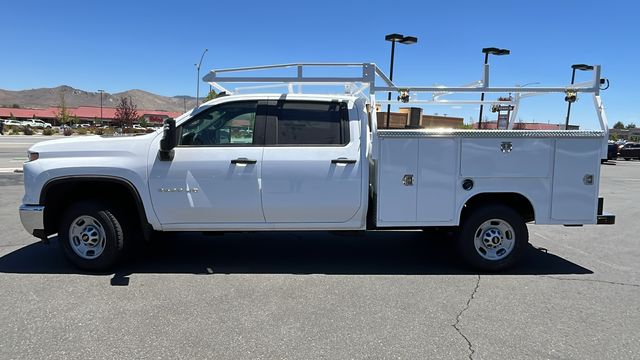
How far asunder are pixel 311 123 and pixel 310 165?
0.52 m

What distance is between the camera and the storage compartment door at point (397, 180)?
5117mm

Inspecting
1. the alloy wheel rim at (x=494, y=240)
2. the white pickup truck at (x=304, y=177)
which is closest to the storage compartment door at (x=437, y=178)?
the white pickup truck at (x=304, y=177)

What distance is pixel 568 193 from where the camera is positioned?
526 centimetres

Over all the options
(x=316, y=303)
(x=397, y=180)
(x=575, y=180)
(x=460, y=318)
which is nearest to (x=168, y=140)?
(x=316, y=303)

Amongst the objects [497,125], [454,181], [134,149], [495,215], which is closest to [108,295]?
[134,149]

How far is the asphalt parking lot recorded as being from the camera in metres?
3.55

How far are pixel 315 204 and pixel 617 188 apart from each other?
1378 cm

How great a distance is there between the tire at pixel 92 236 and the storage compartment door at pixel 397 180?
2.95 metres

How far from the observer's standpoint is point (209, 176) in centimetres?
499

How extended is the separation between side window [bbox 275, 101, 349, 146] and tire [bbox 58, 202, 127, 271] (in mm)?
2052

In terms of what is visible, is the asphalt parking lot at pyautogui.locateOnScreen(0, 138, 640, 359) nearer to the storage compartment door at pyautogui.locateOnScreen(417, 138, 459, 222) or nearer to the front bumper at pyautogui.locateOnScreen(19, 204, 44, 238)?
the front bumper at pyautogui.locateOnScreen(19, 204, 44, 238)

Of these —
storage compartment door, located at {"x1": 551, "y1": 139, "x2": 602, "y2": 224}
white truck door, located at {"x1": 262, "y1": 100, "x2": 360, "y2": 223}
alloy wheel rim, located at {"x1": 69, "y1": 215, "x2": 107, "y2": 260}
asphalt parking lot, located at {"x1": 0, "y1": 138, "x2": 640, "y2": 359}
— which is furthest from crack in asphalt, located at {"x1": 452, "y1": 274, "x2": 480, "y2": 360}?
alloy wheel rim, located at {"x1": 69, "y1": 215, "x2": 107, "y2": 260}

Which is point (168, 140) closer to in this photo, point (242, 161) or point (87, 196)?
point (242, 161)

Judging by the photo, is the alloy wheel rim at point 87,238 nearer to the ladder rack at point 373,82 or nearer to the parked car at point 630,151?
the ladder rack at point 373,82
